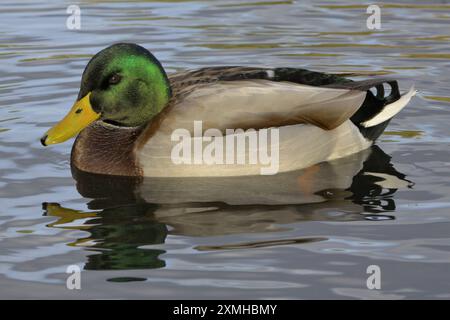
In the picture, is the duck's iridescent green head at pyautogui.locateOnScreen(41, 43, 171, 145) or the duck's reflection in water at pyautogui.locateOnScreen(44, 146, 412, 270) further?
the duck's iridescent green head at pyautogui.locateOnScreen(41, 43, 171, 145)

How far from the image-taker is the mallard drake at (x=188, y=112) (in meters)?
8.38

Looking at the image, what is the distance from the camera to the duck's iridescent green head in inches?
333

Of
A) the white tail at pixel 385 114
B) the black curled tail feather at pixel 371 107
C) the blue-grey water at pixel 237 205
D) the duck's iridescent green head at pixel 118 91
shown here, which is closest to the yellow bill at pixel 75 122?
the duck's iridescent green head at pixel 118 91

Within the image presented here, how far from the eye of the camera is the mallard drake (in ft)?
27.5

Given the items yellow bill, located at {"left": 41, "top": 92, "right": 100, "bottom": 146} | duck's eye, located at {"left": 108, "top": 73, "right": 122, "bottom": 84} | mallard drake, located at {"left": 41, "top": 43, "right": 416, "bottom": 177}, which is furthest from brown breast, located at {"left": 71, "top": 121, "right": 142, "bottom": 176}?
duck's eye, located at {"left": 108, "top": 73, "right": 122, "bottom": 84}

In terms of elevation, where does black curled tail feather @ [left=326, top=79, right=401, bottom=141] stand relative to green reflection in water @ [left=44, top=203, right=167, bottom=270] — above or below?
above

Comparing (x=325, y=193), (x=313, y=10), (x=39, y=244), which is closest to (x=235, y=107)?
(x=325, y=193)

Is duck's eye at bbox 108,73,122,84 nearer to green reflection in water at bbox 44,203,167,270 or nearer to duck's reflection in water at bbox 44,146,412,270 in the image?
duck's reflection in water at bbox 44,146,412,270

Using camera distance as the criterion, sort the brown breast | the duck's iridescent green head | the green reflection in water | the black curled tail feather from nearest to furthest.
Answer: the green reflection in water
the duck's iridescent green head
the brown breast
the black curled tail feather

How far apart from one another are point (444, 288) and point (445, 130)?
3.46 metres

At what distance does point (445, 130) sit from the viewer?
376 inches

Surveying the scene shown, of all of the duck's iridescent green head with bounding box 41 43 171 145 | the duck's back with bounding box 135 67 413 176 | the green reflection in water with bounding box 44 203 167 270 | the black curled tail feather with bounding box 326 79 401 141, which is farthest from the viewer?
the black curled tail feather with bounding box 326 79 401 141

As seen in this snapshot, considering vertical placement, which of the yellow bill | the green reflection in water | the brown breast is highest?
the yellow bill
